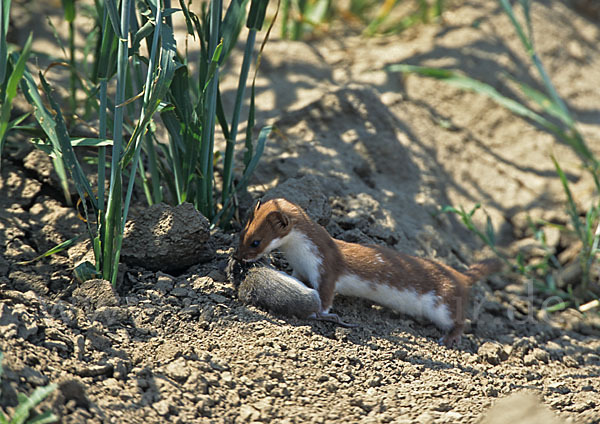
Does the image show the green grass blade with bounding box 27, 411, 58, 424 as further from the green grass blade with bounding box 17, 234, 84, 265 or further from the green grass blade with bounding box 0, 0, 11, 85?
the green grass blade with bounding box 0, 0, 11, 85

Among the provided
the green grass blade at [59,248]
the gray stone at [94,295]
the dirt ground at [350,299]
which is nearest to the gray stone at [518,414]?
the dirt ground at [350,299]

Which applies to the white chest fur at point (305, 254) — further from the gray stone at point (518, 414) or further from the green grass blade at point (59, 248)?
the gray stone at point (518, 414)

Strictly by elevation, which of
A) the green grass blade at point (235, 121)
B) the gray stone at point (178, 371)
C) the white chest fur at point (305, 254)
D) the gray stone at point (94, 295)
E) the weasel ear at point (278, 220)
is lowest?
the gray stone at point (178, 371)

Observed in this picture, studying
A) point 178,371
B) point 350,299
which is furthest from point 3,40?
point 350,299

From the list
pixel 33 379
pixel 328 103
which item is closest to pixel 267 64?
pixel 328 103

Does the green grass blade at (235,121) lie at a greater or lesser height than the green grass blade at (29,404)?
greater

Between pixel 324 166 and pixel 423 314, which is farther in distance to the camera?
pixel 324 166

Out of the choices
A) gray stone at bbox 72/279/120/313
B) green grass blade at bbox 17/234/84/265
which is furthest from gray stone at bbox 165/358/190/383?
green grass blade at bbox 17/234/84/265

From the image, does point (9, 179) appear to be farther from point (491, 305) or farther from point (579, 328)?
point (579, 328)
